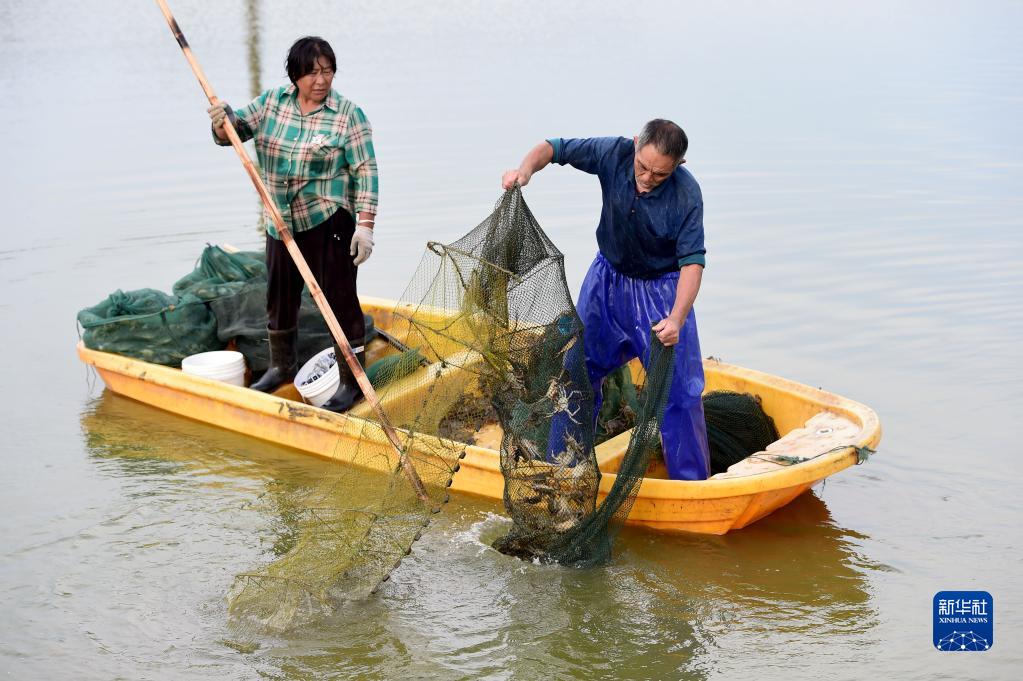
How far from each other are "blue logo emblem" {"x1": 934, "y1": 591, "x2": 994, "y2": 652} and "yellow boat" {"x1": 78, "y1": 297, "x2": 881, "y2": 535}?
2.48 ft

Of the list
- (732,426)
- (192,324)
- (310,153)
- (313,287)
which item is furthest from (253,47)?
(732,426)

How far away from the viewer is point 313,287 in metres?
6.11

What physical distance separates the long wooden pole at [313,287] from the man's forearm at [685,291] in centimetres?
146

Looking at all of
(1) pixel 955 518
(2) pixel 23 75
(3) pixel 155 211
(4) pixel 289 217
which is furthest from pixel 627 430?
(2) pixel 23 75

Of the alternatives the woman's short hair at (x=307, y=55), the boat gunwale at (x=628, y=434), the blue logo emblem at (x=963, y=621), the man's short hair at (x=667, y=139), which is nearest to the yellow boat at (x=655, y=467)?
the boat gunwale at (x=628, y=434)

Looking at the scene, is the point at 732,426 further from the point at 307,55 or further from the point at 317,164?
the point at 307,55

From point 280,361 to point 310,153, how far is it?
1374 mm

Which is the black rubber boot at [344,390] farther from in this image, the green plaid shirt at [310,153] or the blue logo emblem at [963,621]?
the blue logo emblem at [963,621]

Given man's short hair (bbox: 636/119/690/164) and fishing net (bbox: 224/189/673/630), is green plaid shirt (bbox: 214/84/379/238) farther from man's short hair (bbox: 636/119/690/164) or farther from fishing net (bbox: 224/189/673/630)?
man's short hair (bbox: 636/119/690/164)

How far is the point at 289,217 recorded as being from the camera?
668cm

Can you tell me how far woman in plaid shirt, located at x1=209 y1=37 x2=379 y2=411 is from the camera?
6410mm

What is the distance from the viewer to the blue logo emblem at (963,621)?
5.02m

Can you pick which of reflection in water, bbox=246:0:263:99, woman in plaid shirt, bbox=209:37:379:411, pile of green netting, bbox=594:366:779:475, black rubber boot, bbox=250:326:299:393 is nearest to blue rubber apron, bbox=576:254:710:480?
pile of green netting, bbox=594:366:779:475

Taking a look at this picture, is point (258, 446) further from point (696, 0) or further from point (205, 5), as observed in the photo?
point (696, 0)
